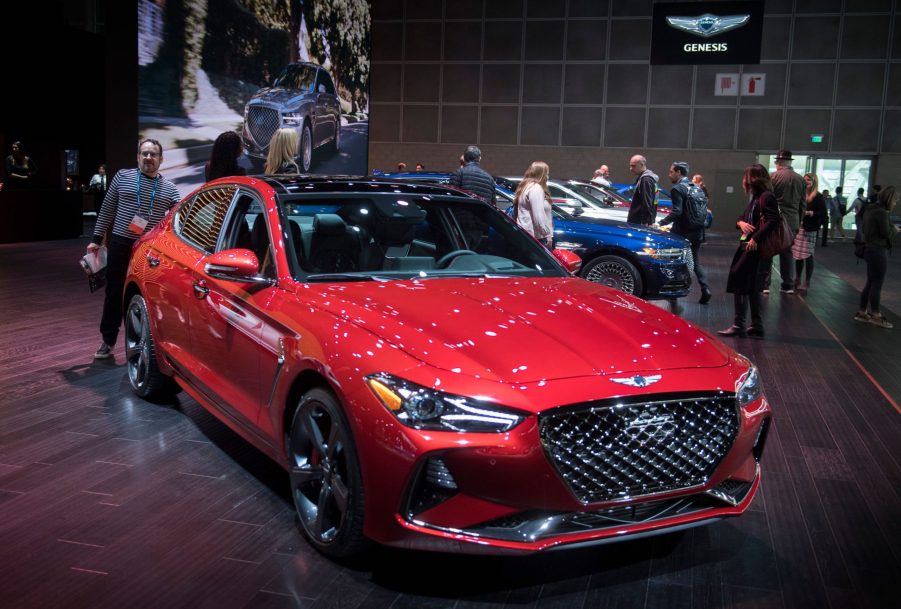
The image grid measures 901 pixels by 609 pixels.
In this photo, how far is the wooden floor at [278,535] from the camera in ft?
10.3

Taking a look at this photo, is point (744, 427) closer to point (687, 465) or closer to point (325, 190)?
point (687, 465)

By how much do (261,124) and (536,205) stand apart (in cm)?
784

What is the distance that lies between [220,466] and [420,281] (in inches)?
58.4

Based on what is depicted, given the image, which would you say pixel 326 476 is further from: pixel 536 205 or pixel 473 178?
pixel 473 178

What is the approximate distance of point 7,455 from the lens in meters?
4.52

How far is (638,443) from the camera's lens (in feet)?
9.82

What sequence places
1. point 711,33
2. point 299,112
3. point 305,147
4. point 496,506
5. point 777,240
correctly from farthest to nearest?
point 711,33, point 299,112, point 305,147, point 777,240, point 496,506

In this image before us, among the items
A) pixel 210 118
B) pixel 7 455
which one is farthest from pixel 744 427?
pixel 210 118

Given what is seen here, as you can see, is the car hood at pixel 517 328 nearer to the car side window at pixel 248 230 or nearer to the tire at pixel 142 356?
the car side window at pixel 248 230

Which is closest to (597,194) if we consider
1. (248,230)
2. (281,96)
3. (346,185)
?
(281,96)

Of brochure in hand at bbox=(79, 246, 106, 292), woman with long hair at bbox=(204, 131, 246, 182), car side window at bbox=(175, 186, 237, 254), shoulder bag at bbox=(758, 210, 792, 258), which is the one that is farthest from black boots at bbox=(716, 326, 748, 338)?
brochure in hand at bbox=(79, 246, 106, 292)

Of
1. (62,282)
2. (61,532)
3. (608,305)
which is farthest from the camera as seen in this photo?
(62,282)

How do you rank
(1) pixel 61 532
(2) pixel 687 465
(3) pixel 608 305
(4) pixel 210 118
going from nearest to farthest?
(2) pixel 687 465 < (1) pixel 61 532 < (3) pixel 608 305 < (4) pixel 210 118

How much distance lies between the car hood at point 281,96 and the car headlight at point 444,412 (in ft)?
44.1
